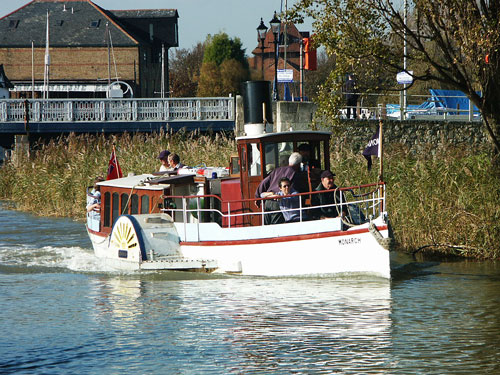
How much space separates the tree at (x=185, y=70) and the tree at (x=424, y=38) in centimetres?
7720

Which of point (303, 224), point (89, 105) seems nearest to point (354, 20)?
point (303, 224)

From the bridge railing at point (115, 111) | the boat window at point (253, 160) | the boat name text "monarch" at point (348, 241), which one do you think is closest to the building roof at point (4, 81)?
the bridge railing at point (115, 111)

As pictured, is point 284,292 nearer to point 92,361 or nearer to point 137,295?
point 137,295

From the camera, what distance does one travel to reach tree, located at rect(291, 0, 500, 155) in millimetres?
17094

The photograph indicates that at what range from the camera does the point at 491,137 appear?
18.5 metres

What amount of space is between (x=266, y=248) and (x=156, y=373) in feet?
19.1

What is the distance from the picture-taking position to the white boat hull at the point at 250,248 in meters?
14.9

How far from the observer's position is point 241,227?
15992mm

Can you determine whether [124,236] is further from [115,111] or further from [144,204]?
[115,111]

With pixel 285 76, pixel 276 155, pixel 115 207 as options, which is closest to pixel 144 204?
pixel 115 207

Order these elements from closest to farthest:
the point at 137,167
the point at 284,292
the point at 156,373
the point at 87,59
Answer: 1. the point at 156,373
2. the point at 284,292
3. the point at 137,167
4. the point at 87,59

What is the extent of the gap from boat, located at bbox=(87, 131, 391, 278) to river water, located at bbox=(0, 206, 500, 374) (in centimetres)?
35

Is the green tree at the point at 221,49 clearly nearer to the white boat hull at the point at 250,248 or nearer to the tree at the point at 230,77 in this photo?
the tree at the point at 230,77

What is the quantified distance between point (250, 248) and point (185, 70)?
89.9 m
